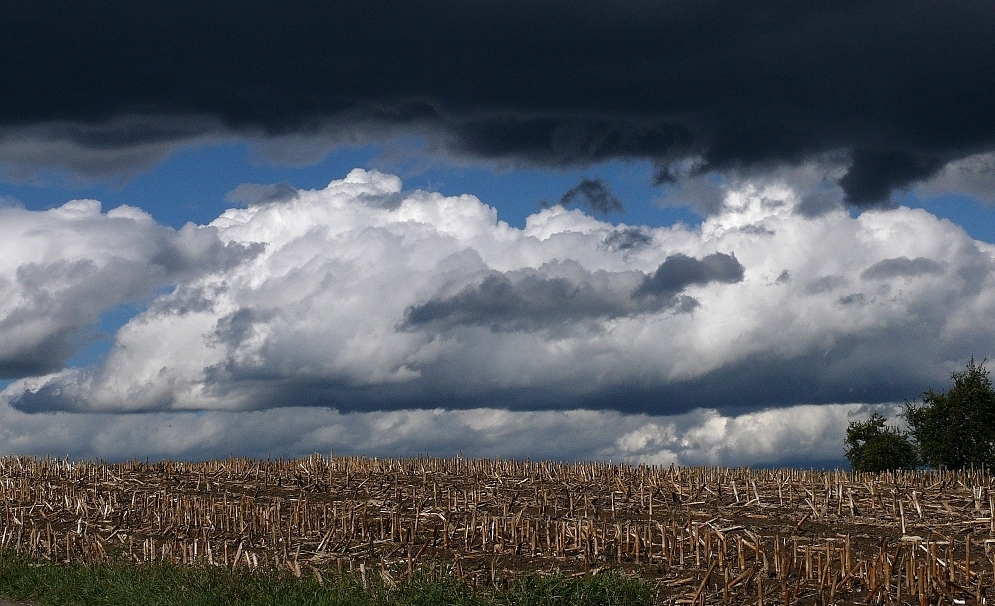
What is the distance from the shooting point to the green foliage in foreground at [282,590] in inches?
854

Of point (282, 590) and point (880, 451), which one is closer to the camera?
point (282, 590)

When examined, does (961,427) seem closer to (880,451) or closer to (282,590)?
(880,451)

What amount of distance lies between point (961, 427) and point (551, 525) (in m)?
46.9

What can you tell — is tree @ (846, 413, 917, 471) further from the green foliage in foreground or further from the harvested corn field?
the green foliage in foreground

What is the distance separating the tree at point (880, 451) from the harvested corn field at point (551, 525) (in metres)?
21.7

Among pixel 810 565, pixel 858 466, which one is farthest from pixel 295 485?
pixel 858 466

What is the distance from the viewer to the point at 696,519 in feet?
117

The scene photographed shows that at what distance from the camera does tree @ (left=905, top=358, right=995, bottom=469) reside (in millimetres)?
68438

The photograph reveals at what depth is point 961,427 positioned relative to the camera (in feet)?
226

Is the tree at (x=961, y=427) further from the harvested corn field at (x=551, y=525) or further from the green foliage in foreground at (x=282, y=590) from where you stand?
the green foliage in foreground at (x=282, y=590)

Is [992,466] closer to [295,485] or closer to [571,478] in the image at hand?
[571,478]

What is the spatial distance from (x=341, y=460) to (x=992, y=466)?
40.1 metres

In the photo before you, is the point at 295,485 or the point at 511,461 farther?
the point at 511,461

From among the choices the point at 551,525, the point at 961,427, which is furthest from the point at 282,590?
the point at 961,427
